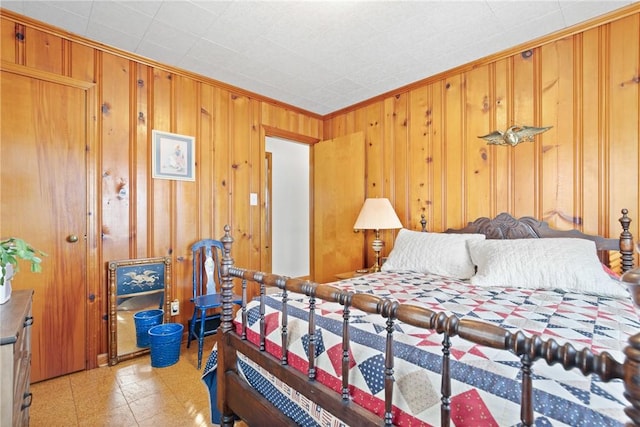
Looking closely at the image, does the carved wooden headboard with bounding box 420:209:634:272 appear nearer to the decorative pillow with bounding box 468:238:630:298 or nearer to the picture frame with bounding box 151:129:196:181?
the decorative pillow with bounding box 468:238:630:298

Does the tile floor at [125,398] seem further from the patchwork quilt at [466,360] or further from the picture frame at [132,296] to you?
the patchwork quilt at [466,360]

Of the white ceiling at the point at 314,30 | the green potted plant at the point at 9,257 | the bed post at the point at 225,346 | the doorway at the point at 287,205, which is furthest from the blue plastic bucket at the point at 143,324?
the doorway at the point at 287,205

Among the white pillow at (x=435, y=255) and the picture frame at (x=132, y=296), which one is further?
the picture frame at (x=132, y=296)

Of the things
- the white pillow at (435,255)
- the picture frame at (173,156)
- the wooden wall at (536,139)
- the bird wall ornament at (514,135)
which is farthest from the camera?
the picture frame at (173,156)

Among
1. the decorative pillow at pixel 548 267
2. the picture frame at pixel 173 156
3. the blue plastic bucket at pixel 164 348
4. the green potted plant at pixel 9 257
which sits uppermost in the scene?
the picture frame at pixel 173 156

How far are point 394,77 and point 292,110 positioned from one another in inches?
52.1

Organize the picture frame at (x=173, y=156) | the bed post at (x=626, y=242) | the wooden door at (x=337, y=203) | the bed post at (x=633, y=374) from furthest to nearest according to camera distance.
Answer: the wooden door at (x=337, y=203) → the picture frame at (x=173, y=156) → the bed post at (x=626, y=242) → the bed post at (x=633, y=374)

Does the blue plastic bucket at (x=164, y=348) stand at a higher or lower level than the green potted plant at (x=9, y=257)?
lower

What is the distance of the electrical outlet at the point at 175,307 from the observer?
9.05 ft

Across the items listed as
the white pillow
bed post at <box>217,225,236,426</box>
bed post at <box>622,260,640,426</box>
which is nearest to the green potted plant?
bed post at <box>217,225,236,426</box>

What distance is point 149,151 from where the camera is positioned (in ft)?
8.89

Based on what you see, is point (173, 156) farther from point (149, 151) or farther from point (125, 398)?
point (125, 398)

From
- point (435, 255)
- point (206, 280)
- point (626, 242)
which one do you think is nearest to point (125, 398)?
point (206, 280)

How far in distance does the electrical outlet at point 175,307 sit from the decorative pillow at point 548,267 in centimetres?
244
